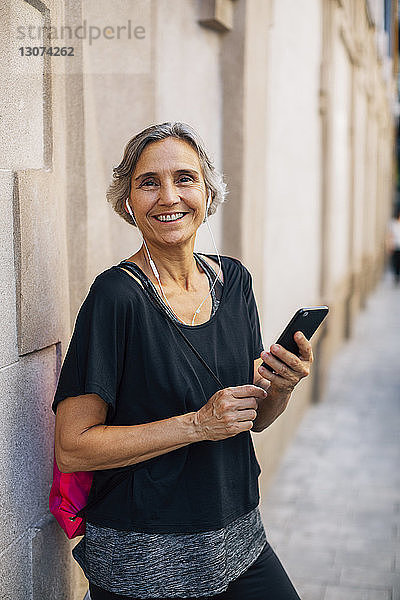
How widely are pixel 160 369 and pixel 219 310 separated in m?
0.27

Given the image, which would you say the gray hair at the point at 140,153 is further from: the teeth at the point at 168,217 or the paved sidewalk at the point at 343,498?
the paved sidewalk at the point at 343,498

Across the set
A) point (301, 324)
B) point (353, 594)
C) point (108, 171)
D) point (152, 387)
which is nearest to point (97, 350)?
point (152, 387)

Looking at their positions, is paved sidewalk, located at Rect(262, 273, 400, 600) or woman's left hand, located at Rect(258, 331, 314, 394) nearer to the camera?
woman's left hand, located at Rect(258, 331, 314, 394)

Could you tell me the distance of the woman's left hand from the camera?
2129 millimetres

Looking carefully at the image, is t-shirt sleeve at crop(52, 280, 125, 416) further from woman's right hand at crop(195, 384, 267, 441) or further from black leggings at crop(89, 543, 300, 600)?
black leggings at crop(89, 543, 300, 600)

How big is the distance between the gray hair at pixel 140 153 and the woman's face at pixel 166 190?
0.02 meters

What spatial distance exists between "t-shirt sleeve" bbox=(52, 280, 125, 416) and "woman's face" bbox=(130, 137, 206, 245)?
0.86 ft

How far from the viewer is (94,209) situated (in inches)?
117

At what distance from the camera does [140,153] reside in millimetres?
2145

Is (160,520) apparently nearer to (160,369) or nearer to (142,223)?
(160,369)

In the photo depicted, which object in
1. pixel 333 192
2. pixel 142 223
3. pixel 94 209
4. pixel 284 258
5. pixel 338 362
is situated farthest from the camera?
pixel 338 362

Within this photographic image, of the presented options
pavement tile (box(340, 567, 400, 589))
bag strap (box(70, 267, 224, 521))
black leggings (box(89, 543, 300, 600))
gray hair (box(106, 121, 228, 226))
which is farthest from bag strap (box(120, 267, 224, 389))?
pavement tile (box(340, 567, 400, 589))

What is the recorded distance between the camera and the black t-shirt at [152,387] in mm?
1982

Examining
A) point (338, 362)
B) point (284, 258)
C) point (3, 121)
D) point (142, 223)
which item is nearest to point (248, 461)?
point (142, 223)
